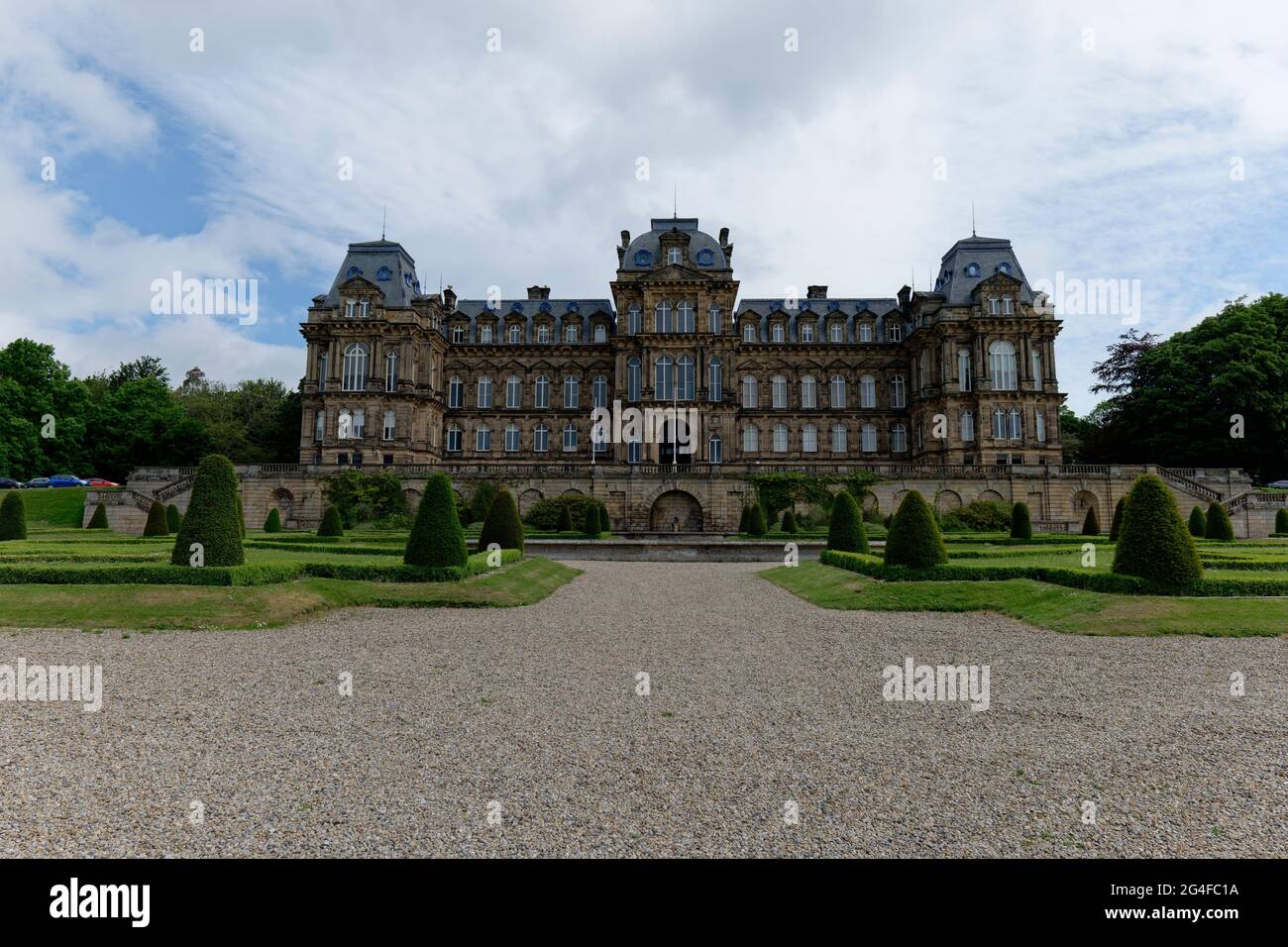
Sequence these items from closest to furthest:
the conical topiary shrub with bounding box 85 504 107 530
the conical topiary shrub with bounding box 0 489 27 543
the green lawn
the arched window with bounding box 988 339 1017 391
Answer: the green lawn
the conical topiary shrub with bounding box 0 489 27 543
the conical topiary shrub with bounding box 85 504 107 530
the arched window with bounding box 988 339 1017 391

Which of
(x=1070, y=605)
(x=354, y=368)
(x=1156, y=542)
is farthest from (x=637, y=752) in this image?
(x=354, y=368)

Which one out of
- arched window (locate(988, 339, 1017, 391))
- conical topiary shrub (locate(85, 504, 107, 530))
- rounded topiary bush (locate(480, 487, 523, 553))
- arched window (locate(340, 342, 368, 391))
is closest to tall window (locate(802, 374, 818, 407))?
arched window (locate(988, 339, 1017, 391))

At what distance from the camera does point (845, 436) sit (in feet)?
197

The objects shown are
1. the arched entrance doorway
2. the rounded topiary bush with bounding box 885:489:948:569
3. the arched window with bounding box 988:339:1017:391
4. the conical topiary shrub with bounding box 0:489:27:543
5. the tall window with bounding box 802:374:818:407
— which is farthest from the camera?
the tall window with bounding box 802:374:818:407

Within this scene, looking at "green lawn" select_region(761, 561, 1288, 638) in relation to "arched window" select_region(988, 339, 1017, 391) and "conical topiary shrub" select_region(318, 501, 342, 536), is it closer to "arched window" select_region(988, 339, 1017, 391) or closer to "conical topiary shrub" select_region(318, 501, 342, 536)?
"conical topiary shrub" select_region(318, 501, 342, 536)

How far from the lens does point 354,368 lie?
5488cm

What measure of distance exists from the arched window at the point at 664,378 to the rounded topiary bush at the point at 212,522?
4020 centimetres

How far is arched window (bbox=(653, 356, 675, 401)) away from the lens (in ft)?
180

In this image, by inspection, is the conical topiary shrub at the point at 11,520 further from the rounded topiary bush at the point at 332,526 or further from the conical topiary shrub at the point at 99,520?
the conical topiary shrub at the point at 99,520

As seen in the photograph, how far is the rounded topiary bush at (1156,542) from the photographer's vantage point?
14523 mm

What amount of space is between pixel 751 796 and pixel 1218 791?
356cm

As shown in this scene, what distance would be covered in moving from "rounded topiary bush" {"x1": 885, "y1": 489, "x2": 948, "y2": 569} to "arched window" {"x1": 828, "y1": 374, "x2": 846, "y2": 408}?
43.3m

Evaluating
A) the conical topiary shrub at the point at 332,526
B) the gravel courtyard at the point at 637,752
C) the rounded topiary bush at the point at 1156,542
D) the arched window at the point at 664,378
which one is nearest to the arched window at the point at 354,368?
the arched window at the point at 664,378
